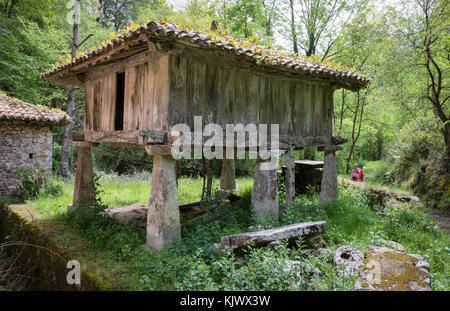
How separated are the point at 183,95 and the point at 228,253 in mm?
2954

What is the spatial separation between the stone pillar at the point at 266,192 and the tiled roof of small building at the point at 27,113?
27.0ft

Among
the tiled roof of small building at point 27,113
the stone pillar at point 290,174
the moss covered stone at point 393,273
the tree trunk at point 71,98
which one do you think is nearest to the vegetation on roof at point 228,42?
the stone pillar at point 290,174

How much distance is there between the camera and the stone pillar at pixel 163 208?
203 inches

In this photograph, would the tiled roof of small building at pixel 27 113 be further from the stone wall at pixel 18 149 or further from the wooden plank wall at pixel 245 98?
the wooden plank wall at pixel 245 98

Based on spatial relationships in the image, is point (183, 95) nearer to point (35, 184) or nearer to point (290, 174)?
point (290, 174)

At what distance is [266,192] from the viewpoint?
6.68m

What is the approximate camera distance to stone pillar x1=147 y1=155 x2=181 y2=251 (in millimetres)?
5156

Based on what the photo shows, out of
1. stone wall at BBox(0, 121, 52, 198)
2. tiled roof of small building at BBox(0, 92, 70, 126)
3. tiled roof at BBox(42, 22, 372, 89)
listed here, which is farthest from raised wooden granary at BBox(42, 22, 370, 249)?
stone wall at BBox(0, 121, 52, 198)

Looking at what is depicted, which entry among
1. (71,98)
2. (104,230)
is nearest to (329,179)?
(104,230)

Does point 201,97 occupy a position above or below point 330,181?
above

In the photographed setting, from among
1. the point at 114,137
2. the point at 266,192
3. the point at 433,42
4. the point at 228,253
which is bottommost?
the point at 228,253

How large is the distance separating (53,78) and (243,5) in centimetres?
1143

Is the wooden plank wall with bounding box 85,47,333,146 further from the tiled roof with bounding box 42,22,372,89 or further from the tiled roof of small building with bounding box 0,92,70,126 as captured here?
the tiled roof of small building with bounding box 0,92,70,126

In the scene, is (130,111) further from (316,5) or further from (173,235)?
(316,5)
